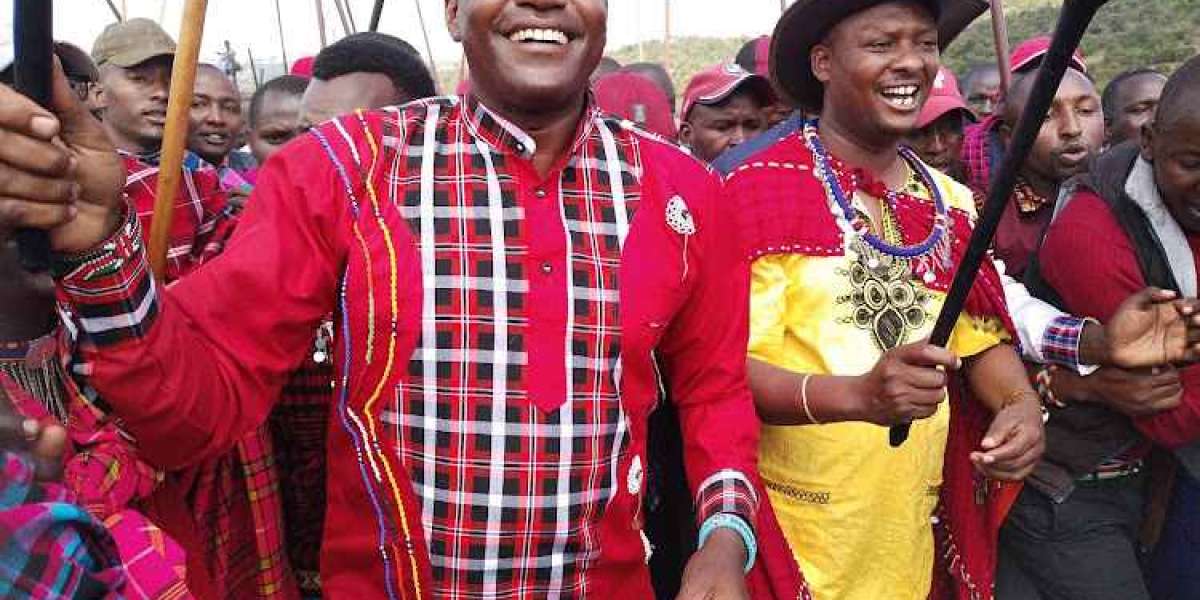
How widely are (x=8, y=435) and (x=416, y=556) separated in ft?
2.45

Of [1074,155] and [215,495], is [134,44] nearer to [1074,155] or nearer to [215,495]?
[215,495]

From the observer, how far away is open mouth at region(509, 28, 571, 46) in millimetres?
1776

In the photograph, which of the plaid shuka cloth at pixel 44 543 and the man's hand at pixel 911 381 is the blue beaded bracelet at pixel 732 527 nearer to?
the man's hand at pixel 911 381

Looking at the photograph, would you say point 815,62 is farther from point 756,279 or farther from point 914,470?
point 914,470

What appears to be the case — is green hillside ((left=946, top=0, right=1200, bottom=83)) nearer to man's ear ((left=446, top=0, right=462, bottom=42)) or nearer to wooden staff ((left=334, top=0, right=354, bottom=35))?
wooden staff ((left=334, top=0, right=354, bottom=35))

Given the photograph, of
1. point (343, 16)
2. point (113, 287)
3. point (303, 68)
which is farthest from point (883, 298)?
point (343, 16)

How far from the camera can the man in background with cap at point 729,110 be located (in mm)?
4262

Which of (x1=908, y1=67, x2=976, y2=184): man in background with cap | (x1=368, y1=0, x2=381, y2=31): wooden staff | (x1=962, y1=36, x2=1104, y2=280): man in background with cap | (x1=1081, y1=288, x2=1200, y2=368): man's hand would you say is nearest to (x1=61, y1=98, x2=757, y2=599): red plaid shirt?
(x1=1081, y1=288, x2=1200, y2=368): man's hand

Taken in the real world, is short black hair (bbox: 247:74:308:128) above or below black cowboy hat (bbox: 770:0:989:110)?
below

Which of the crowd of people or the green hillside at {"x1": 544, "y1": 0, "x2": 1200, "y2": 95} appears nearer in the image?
the crowd of people

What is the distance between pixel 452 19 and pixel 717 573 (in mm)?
1059

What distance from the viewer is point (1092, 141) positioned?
153 inches

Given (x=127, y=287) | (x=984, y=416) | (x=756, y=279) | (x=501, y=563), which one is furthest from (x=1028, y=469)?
(x=127, y=287)

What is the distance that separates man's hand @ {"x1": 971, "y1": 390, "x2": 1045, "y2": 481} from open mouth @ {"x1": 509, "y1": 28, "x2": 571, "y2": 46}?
1184mm
